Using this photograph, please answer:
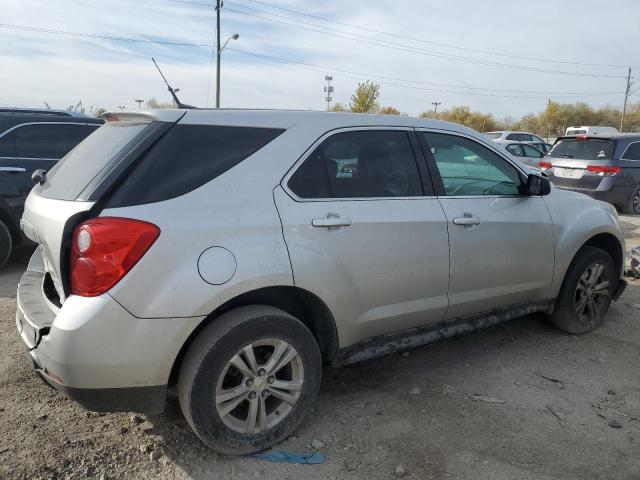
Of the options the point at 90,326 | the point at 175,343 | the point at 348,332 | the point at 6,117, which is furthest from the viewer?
the point at 6,117

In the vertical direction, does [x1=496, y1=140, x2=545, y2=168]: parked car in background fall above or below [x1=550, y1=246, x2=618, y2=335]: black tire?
above

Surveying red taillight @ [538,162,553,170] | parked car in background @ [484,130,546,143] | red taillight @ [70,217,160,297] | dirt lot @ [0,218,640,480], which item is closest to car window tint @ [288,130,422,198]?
red taillight @ [70,217,160,297]

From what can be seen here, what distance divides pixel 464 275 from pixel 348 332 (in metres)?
0.94

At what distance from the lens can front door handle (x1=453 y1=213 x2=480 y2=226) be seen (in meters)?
3.46

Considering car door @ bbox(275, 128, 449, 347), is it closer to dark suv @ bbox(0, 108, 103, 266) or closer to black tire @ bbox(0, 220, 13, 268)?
dark suv @ bbox(0, 108, 103, 266)

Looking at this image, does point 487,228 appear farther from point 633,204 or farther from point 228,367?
point 633,204

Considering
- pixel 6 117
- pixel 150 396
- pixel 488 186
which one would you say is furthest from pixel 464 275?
pixel 6 117

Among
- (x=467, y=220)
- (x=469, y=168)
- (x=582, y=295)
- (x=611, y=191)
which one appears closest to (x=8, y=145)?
(x=469, y=168)

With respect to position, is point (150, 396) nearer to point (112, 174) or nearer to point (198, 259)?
point (198, 259)

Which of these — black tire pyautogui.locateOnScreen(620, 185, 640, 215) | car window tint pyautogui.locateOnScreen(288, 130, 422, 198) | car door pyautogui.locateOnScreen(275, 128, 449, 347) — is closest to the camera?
car door pyautogui.locateOnScreen(275, 128, 449, 347)

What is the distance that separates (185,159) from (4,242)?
4.40 m

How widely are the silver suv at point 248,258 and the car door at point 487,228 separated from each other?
0.02m

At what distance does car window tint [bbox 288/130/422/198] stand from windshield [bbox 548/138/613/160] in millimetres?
9356

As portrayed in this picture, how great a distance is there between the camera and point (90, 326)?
233 centimetres
